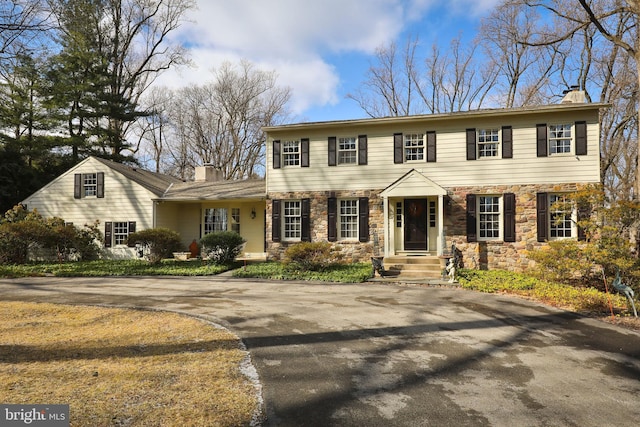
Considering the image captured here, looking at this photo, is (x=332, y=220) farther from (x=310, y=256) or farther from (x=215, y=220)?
(x=215, y=220)

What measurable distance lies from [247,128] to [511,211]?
23061mm

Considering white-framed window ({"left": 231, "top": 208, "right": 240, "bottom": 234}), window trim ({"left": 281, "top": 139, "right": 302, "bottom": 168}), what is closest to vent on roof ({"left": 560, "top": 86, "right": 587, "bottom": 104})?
window trim ({"left": 281, "top": 139, "right": 302, "bottom": 168})

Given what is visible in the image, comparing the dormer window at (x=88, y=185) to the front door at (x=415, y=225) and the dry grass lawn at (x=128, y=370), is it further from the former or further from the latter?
the front door at (x=415, y=225)

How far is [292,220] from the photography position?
15.1 metres

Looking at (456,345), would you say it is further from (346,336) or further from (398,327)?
(346,336)

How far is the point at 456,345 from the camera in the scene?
5066mm

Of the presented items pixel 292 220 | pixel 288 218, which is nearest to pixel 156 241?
pixel 288 218

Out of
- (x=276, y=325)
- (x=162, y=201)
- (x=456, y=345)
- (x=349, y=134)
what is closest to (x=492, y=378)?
(x=456, y=345)

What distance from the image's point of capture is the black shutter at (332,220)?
14.3 metres

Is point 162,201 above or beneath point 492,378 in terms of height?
above

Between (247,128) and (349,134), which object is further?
(247,128)

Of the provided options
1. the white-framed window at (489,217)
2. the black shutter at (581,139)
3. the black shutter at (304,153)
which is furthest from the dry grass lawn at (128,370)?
the black shutter at (581,139)

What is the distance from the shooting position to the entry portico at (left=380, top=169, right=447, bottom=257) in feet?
42.7

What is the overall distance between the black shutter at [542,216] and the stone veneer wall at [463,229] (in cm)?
15
